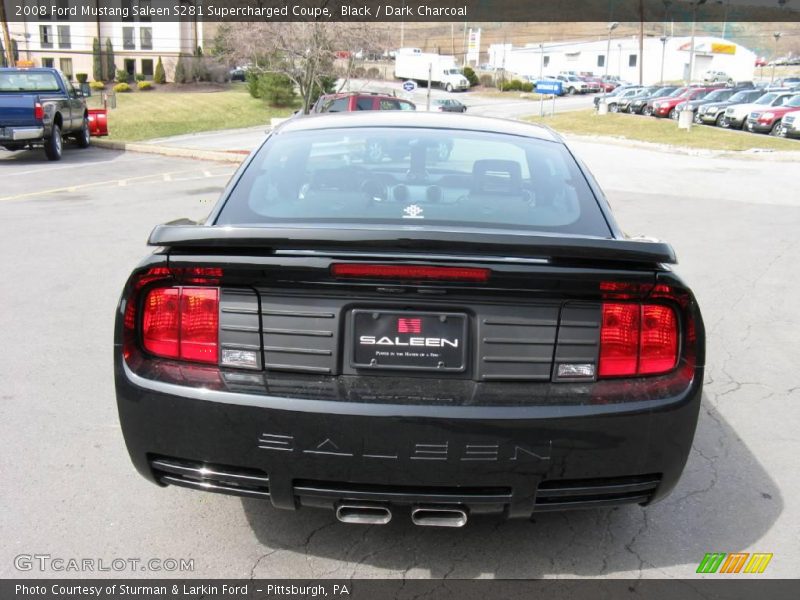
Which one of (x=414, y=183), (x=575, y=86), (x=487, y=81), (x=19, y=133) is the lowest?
(x=19, y=133)

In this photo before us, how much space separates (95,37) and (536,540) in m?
71.0

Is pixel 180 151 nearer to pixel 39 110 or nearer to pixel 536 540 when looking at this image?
pixel 39 110

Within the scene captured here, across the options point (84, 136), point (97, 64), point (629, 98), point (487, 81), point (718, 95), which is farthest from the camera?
point (487, 81)

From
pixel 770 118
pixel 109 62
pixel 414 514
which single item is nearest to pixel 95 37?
pixel 109 62

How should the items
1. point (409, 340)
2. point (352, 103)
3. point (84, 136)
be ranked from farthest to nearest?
point (84, 136) < point (352, 103) < point (409, 340)

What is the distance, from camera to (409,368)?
2.84 metres

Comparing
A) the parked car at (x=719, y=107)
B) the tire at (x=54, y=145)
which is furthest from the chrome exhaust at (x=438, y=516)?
the parked car at (x=719, y=107)

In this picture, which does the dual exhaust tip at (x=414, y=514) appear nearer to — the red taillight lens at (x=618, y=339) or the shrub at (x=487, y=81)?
the red taillight lens at (x=618, y=339)

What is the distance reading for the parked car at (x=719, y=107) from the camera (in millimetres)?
35438

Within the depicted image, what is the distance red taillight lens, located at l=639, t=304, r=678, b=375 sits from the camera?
290 cm

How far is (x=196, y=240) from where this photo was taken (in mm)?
2789

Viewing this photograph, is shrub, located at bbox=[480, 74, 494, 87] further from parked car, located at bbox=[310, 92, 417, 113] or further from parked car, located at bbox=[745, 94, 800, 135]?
parked car, located at bbox=[310, 92, 417, 113]

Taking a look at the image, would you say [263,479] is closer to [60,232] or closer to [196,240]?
[196,240]

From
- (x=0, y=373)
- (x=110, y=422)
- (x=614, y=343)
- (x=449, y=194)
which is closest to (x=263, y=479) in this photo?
(x=614, y=343)
